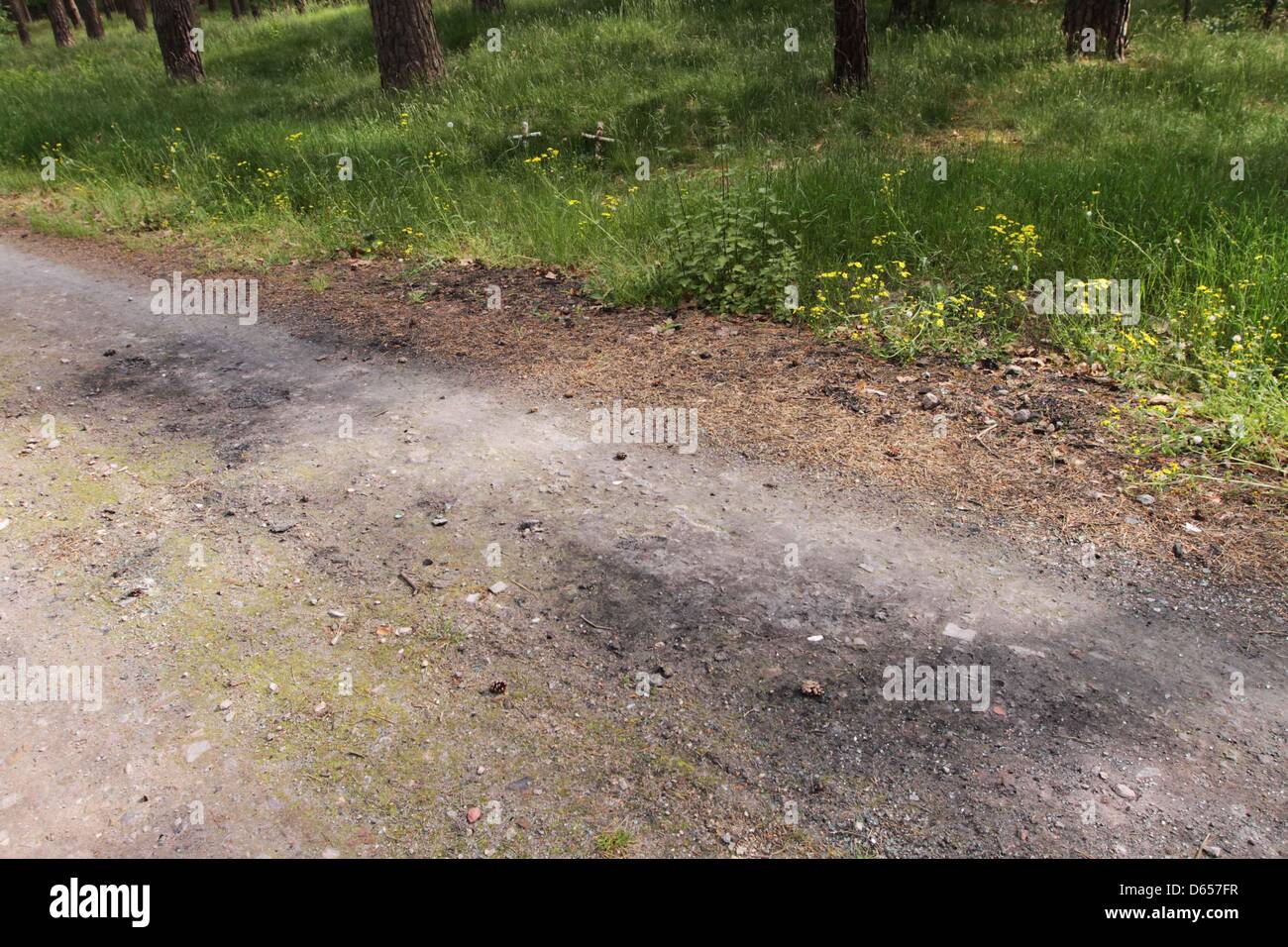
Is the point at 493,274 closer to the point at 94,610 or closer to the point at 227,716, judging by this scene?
the point at 94,610

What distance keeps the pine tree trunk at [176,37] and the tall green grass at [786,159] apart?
0.41 m

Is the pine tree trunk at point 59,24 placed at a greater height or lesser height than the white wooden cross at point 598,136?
greater

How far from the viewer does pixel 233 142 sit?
1141 centimetres

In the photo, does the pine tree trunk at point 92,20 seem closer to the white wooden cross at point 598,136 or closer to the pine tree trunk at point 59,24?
the pine tree trunk at point 59,24

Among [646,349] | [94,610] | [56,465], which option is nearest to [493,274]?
[646,349]

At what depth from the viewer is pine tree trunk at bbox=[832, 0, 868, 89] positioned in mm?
10992

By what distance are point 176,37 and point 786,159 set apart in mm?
12902

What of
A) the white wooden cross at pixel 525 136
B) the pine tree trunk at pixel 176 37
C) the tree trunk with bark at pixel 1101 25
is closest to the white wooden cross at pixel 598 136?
the white wooden cross at pixel 525 136

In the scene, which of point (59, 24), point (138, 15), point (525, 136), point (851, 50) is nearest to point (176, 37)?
point (525, 136)

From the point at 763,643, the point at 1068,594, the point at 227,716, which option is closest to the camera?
the point at 227,716

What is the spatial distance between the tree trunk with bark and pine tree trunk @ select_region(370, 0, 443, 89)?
28.9ft

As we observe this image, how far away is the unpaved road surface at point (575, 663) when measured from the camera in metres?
2.90
